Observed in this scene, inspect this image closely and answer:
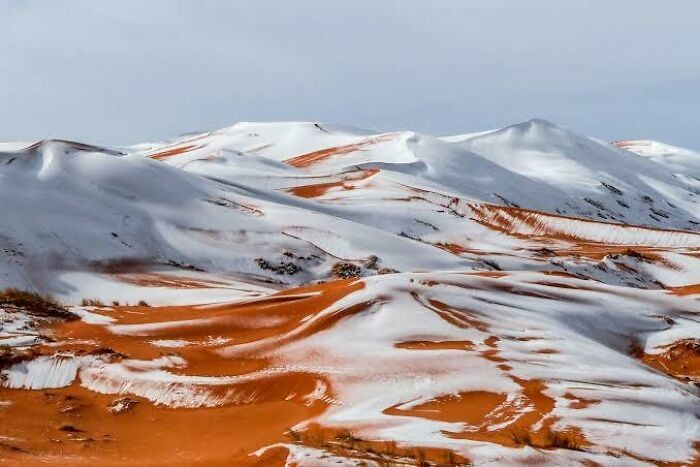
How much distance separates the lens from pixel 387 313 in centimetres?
1376

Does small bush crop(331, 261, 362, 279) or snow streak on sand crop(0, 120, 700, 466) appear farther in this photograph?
small bush crop(331, 261, 362, 279)

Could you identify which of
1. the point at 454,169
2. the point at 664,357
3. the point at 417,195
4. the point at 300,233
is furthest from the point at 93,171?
the point at 454,169

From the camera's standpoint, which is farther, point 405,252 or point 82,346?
point 405,252

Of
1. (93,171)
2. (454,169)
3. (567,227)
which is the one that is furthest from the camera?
(454,169)

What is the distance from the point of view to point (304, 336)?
13.0 m

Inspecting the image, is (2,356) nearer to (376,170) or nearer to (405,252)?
(405,252)

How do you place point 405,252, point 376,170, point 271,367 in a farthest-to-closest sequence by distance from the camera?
point 376,170 < point 405,252 < point 271,367

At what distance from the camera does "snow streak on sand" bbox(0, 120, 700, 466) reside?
345 inches

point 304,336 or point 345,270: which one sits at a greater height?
point 304,336

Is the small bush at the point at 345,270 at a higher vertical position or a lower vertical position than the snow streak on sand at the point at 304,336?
lower

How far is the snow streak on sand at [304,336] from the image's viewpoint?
345 inches

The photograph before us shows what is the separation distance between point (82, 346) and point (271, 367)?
133 inches

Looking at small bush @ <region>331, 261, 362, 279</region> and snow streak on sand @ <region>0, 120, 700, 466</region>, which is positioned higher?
snow streak on sand @ <region>0, 120, 700, 466</region>

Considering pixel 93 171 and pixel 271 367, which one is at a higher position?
pixel 93 171
